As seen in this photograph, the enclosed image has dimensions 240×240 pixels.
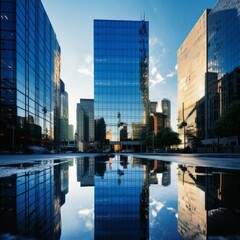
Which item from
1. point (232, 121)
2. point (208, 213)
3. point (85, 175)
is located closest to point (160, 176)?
point (85, 175)

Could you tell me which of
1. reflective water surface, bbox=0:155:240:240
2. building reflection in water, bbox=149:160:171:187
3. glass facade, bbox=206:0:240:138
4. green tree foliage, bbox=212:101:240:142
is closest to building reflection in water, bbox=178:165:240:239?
reflective water surface, bbox=0:155:240:240

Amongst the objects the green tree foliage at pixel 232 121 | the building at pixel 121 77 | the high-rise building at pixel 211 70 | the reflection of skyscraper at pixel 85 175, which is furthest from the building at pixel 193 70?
the reflection of skyscraper at pixel 85 175

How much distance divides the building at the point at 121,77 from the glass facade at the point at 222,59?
24.9 metres

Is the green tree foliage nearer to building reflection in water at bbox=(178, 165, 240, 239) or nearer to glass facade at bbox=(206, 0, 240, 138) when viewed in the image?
glass facade at bbox=(206, 0, 240, 138)

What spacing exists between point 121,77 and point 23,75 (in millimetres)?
41413

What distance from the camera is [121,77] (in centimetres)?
8112

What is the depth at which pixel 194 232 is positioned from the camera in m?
2.40

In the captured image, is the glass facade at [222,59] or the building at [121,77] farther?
the building at [121,77]

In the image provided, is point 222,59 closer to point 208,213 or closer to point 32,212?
→ point 208,213

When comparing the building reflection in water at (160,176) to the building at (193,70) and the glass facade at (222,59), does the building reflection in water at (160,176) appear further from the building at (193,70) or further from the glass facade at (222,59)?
the building at (193,70)

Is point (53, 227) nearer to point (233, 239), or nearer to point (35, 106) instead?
point (233, 239)

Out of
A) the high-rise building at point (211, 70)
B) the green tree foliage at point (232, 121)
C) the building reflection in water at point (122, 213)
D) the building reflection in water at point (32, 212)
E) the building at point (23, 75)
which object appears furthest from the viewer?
the high-rise building at point (211, 70)

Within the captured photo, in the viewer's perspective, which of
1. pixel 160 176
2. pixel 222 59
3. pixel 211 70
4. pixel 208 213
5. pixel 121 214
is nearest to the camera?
pixel 208 213

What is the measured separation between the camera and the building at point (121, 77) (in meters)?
80.2
